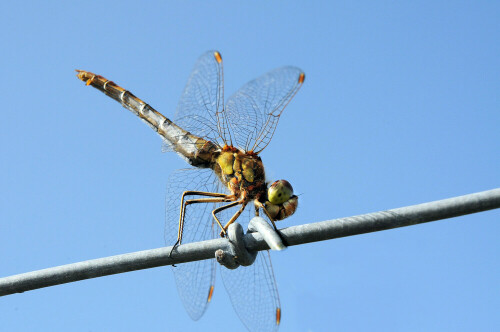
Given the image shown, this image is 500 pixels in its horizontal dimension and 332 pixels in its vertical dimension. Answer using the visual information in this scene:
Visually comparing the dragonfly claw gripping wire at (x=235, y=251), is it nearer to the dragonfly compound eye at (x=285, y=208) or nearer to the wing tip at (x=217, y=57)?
the dragonfly compound eye at (x=285, y=208)

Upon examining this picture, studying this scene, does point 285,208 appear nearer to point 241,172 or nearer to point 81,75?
point 241,172

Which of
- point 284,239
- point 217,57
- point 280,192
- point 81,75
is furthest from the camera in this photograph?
point 81,75

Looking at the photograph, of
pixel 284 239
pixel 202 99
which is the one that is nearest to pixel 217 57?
pixel 202 99

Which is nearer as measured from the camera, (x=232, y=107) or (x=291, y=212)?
(x=291, y=212)

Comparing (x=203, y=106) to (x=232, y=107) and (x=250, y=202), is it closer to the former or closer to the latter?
(x=232, y=107)

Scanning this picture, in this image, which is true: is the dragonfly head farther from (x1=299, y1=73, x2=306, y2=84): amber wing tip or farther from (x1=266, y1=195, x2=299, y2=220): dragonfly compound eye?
(x1=299, y1=73, x2=306, y2=84): amber wing tip

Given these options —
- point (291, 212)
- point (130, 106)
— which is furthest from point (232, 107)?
point (130, 106)
